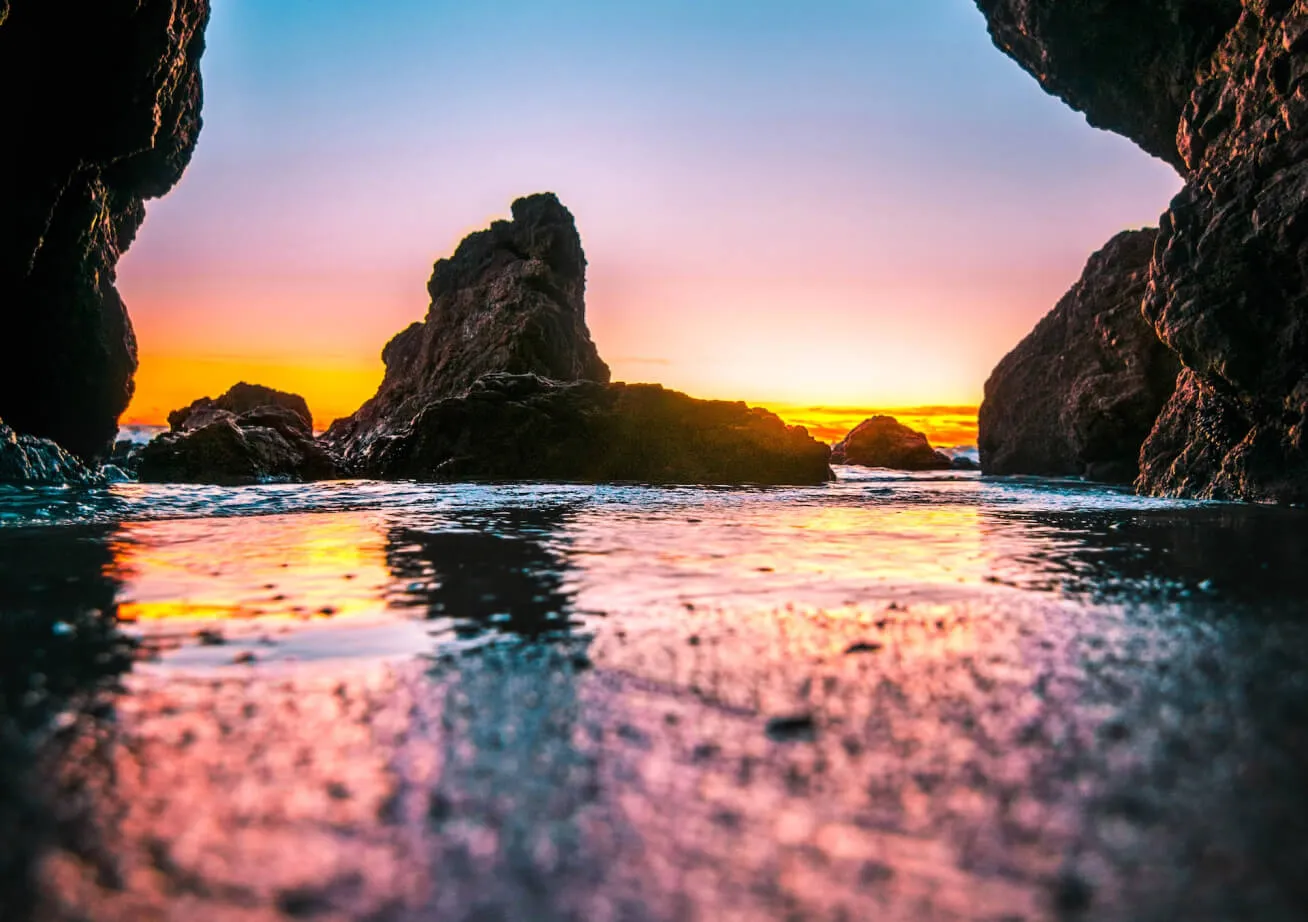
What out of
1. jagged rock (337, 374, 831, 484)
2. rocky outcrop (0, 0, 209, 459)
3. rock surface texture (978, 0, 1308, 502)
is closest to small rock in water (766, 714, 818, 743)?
rock surface texture (978, 0, 1308, 502)

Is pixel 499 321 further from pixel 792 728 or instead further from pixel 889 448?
pixel 792 728

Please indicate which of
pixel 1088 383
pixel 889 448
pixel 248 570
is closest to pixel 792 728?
pixel 248 570

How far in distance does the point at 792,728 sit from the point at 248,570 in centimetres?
251

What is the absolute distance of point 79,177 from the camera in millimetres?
12086

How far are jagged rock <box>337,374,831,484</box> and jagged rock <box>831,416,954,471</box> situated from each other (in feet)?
38.5

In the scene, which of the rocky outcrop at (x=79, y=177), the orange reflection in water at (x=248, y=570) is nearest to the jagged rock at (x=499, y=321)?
the rocky outcrop at (x=79, y=177)

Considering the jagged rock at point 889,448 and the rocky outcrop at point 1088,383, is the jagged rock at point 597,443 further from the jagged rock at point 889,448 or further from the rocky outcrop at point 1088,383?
the jagged rock at point 889,448

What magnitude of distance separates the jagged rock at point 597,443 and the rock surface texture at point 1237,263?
581 centimetres

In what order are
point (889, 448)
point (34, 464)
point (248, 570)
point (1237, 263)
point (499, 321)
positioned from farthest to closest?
point (889, 448) → point (499, 321) → point (34, 464) → point (1237, 263) → point (248, 570)

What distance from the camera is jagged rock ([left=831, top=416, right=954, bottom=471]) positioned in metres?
25.5

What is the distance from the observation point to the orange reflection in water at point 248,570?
2.33 meters

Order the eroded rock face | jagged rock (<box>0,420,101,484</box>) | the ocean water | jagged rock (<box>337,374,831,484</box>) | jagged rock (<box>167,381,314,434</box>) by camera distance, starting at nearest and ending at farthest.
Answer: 1. the ocean water
2. jagged rock (<box>0,420,101,484</box>)
3. the eroded rock face
4. jagged rock (<box>337,374,831,484</box>)
5. jagged rock (<box>167,381,314,434</box>)

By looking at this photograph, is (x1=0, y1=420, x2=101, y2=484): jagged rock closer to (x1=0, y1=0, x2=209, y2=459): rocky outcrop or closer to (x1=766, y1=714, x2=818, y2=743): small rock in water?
(x1=0, y1=0, x2=209, y2=459): rocky outcrop

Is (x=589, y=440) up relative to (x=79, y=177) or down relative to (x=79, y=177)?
down
